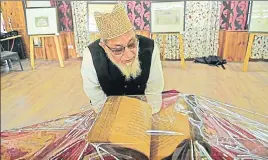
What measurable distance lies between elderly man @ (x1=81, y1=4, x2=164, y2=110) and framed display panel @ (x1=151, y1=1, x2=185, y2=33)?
136 cm

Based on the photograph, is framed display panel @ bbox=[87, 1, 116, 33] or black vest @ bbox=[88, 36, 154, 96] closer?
black vest @ bbox=[88, 36, 154, 96]

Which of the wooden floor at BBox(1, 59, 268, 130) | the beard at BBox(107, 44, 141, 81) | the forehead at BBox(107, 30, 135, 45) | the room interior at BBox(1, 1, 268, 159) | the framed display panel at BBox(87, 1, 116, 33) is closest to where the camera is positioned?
the wooden floor at BBox(1, 59, 268, 130)

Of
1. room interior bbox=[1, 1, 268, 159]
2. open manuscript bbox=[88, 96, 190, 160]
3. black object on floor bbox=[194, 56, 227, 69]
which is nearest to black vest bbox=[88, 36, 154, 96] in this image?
room interior bbox=[1, 1, 268, 159]

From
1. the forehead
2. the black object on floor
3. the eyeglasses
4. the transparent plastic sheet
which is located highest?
the forehead

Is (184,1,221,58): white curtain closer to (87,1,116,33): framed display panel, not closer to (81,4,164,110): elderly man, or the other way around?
(87,1,116,33): framed display panel

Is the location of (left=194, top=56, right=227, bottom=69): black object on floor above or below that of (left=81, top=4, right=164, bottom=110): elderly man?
below

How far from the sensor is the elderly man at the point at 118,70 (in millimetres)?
890

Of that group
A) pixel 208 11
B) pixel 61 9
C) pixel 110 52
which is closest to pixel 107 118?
pixel 110 52

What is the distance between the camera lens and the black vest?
103cm

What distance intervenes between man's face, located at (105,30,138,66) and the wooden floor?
239 millimetres

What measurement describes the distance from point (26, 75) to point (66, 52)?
135 cm

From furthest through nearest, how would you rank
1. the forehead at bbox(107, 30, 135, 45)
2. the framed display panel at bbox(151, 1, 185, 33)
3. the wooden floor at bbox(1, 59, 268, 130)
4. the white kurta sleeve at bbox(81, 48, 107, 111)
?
the framed display panel at bbox(151, 1, 185, 33) → the white kurta sleeve at bbox(81, 48, 107, 111) → the forehead at bbox(107, 30, 135, 45) → the wooden floor at bbox(1, 59, 268, 130)

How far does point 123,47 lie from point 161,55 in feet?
2.72

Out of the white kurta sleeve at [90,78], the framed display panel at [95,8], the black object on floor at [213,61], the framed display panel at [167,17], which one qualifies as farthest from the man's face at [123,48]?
the black object on floor at [213,61]
